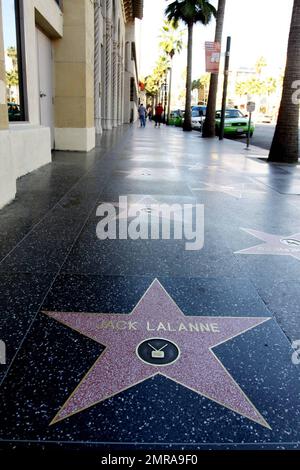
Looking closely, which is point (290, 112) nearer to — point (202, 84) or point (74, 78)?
point (74, 78)

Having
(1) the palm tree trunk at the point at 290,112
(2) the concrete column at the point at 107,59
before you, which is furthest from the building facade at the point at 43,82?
(1) the palm tree trunk at the point at 290,112

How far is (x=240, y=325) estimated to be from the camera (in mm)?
2584

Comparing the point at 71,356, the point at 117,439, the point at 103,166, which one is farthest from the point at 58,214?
the point at 103,166

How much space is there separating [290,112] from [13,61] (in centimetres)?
751

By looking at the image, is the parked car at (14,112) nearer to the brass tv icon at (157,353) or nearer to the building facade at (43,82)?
the building facade at (43,82)

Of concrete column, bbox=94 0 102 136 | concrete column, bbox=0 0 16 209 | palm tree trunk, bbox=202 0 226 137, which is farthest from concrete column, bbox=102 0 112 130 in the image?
concrete column, bbox=0 0 16 209

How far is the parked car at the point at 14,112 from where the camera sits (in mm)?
7609

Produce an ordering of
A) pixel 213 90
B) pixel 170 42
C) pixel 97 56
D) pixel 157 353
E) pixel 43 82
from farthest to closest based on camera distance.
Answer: pixel 170 42 < pixel 213 90 < pixel 97 56 < pixel 43 82 < pixel 157 353

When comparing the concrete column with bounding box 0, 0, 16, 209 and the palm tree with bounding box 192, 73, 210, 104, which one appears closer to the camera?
the concrete column with bounding box 0, 0, 16, 209

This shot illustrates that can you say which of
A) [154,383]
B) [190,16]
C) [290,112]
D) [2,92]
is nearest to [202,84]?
[190,16]

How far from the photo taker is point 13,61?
7648 millimetres

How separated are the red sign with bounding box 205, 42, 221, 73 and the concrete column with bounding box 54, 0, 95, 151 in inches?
420

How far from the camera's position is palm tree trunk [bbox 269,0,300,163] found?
10.7 m

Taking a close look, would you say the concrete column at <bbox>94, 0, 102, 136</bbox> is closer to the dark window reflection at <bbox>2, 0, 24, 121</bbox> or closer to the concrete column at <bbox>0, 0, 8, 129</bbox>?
the dark window reflection at <bbox>2, 0, 24, 121</bbox>
